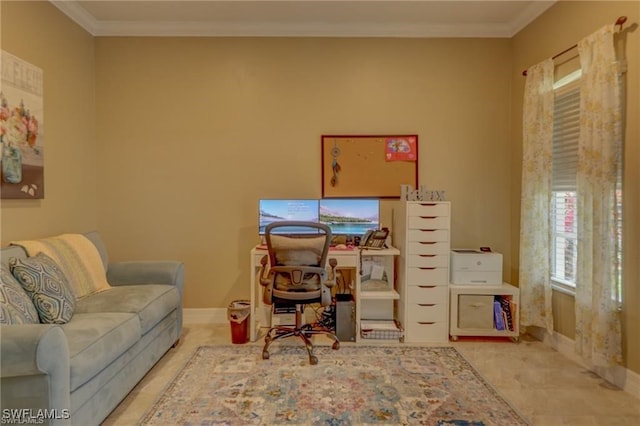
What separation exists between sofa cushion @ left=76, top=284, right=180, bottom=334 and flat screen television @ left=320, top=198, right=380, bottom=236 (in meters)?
1.51

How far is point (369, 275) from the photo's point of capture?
129 inches

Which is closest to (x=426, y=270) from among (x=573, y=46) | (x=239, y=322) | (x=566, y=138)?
(x=566, y=138)

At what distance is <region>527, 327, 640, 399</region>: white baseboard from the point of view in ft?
7.38

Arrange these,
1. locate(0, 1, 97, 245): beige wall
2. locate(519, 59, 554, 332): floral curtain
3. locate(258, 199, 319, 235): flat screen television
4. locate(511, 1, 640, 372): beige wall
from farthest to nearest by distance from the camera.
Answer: locate(258, 199, 319, 235): flat screen television
locate(519, 59, 554, 332): floral curtain
locate(0, 1, 97, 245): beige wall
locate(511, 1, 640, 372): beige wall

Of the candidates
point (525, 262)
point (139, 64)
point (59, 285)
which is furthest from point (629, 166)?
point (139, 64)

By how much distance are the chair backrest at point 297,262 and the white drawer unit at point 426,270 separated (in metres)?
0.82

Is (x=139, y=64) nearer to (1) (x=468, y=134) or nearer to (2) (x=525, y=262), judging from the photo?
(1) (x=468, y=134)

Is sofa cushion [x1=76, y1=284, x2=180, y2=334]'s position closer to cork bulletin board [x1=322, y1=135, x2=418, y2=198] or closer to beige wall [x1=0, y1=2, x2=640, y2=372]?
beige wall [x1=0, y1=2, x2=640, y2=372]

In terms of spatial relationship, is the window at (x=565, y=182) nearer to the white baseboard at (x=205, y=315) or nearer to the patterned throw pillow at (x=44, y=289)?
the white baseboard at (x=205, y=315)

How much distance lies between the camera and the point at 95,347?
184 cm

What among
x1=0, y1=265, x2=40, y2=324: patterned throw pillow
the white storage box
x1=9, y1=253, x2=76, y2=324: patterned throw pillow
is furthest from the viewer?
the white storage box

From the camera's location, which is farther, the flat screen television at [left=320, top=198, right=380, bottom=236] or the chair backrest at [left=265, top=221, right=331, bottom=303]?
the flat screen television at [left=320, top=198, right=380, bottom=236]

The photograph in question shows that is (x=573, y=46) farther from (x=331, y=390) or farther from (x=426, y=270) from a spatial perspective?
(x=331, y=390)

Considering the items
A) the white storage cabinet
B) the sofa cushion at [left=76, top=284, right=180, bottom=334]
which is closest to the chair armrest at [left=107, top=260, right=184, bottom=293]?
the sofa cushion at [left=76, top=284, right=180, bottom=334]
